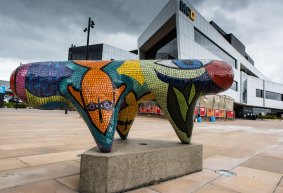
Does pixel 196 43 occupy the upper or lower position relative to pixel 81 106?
upper

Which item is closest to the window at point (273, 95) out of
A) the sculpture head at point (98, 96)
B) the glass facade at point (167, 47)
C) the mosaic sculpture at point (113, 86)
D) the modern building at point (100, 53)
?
the glass facade at point (167, 47)

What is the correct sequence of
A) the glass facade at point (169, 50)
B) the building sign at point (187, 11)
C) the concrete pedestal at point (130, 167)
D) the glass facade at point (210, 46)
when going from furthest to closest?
the glass facade at point (210, 46) < the glass facade at point (169, 50) < the building sign at point (187, 11) < the concrete pedestal at point (130, 167)

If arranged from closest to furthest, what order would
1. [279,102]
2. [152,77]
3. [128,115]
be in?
1. [152,77]
2. [128,115]
3. [279,102]

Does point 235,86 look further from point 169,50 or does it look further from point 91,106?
point 91,106

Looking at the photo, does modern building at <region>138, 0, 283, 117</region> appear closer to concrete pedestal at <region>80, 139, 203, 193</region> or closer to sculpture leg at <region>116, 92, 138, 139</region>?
sculpture leg at <region>116, 92, 138, 139</region>

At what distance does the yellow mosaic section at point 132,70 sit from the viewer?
142 inches

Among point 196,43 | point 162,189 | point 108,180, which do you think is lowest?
point 162,189

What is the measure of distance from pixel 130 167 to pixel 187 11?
97.0 feet

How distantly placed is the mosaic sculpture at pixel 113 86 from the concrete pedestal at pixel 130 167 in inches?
9.3

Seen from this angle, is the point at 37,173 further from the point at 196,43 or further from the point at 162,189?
the point at 196,43

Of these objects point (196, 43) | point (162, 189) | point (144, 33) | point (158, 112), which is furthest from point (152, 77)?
point (144, 33)

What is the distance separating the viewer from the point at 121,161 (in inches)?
122

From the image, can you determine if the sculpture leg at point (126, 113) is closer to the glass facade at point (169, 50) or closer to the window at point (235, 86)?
the glass facade at point (169, 50)

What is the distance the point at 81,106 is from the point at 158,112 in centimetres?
2568
